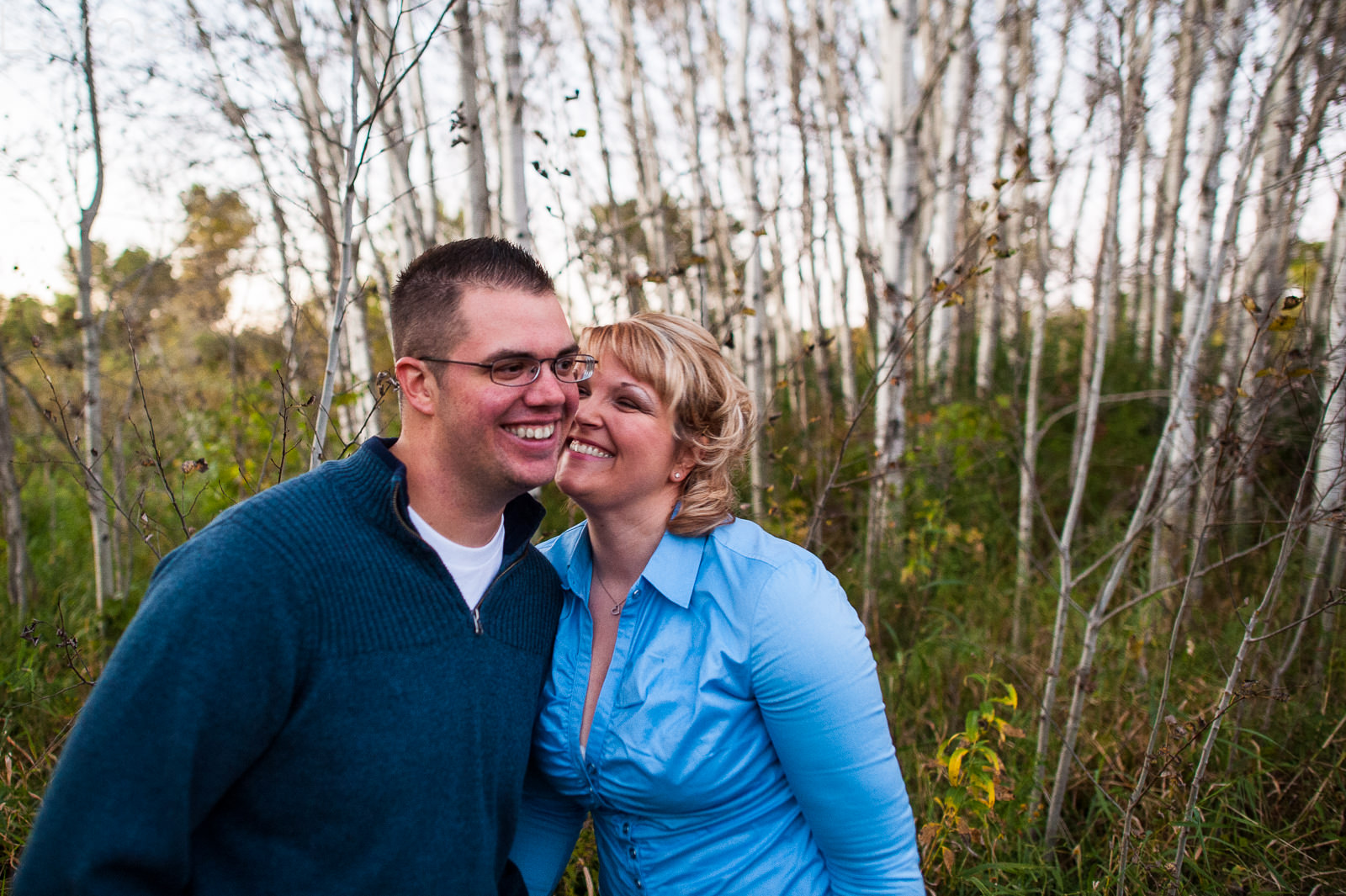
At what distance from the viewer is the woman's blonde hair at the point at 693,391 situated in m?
1.89

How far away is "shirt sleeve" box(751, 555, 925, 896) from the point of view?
1.55 meters

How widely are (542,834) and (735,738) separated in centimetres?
62

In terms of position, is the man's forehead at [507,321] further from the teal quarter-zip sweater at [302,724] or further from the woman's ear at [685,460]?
the woman's ear at [685,460]

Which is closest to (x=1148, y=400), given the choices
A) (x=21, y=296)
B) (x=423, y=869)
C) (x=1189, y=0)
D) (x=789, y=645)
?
(x=1189, y=0)

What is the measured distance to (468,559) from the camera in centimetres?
165

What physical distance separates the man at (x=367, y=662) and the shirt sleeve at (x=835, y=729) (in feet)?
1.83

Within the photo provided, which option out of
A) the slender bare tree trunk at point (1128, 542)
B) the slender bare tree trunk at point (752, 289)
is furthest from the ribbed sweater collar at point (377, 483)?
the slender bare tree trunk at point (752, 289)

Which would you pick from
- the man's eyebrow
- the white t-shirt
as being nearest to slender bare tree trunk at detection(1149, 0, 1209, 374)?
the man's eyebrow

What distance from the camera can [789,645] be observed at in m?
1.55

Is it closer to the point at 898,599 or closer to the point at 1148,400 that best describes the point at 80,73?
the point at 898,599

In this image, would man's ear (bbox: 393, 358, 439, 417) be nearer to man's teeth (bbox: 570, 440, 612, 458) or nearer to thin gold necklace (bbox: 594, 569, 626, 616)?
man's teeth (bbox: 570, 440, 612, 458)

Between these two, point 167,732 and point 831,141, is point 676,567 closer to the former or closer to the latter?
point 167,732

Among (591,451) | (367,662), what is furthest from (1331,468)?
(367,662)

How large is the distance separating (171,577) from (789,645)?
1.12m
